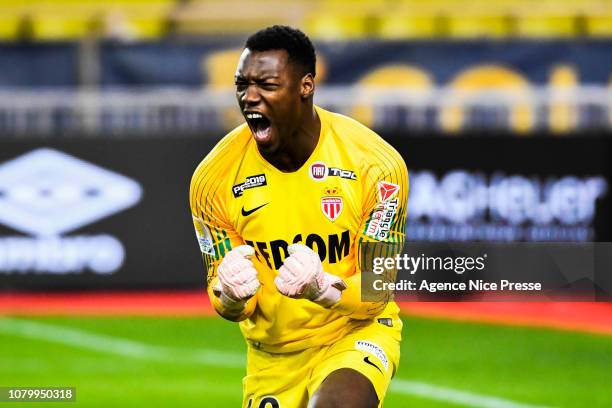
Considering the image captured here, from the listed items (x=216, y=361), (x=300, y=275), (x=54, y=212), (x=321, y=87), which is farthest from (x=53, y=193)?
(x=300, y=275)

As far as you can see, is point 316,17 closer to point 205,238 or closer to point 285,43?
point 205,238

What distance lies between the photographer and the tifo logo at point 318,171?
6684 mm

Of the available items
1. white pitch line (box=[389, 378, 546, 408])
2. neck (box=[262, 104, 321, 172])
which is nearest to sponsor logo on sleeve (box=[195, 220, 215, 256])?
neck (box=[262, 104, 321, 172])

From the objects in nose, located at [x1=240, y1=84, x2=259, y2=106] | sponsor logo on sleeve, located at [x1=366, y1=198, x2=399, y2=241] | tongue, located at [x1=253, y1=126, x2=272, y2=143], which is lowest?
sponsor logo on sleeve, located at [x1=366, y1=198, x2=399, y2=241]

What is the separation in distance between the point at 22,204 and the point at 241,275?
1144cm

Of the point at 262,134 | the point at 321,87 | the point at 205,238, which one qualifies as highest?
the point at 262,134

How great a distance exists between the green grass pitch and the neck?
4.87 m

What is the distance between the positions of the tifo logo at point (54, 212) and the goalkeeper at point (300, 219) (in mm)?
10446

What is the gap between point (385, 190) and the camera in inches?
262

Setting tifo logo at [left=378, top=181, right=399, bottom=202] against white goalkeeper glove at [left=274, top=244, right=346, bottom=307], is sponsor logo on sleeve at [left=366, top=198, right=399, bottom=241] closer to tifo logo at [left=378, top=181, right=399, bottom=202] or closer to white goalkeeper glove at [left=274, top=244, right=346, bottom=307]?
tifo logo at [left=378, top=181, right=399, bottom=202]

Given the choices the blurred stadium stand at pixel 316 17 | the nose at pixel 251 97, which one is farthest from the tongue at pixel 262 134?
the blurred stadium stand at pixel 316 17

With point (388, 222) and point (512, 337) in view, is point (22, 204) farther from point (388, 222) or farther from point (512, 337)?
point (388, 222)

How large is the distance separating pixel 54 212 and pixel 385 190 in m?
11.0

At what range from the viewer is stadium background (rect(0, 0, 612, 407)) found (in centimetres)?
1620
